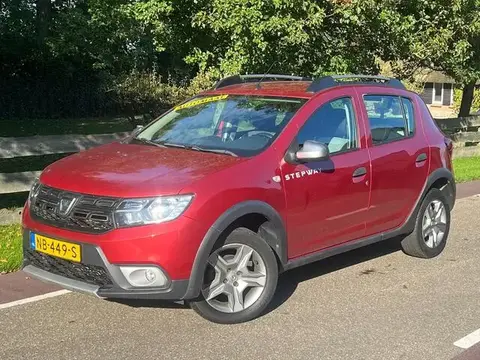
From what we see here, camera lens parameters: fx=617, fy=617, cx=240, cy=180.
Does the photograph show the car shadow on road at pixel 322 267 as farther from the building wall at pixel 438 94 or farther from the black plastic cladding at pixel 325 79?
the building wall at pixel 438 94

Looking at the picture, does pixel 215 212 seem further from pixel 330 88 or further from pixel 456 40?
pixel 456 40

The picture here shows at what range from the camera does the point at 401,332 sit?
4.55m

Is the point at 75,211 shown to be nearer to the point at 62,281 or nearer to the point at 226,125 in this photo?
the point at 62,281

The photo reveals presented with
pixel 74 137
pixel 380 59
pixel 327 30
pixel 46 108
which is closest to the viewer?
pixel 74 137

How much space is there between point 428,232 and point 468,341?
2.30 meters

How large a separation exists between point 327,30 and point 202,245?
7.35 metres

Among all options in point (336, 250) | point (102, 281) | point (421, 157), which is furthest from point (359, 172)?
point (102, 281)

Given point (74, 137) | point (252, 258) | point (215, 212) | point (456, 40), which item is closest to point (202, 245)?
point (215, 212)

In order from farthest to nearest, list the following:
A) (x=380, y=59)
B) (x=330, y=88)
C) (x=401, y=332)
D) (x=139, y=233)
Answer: (x=380, y=59) < (x=330, y=88) < (x=401, y=332) < (x=139, y=233)

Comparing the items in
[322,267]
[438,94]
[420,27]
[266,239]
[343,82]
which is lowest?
[438,94]

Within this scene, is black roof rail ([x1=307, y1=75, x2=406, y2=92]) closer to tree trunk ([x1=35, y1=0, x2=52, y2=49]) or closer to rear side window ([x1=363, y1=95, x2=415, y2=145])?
rear side window ([x1=363, y1=95, x2=415, y2=145])

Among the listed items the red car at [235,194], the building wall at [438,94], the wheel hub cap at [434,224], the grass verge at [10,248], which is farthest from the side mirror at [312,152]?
the building wall at [438,94]

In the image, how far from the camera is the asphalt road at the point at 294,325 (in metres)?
4.16

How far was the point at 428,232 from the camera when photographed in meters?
Result: 6.60
